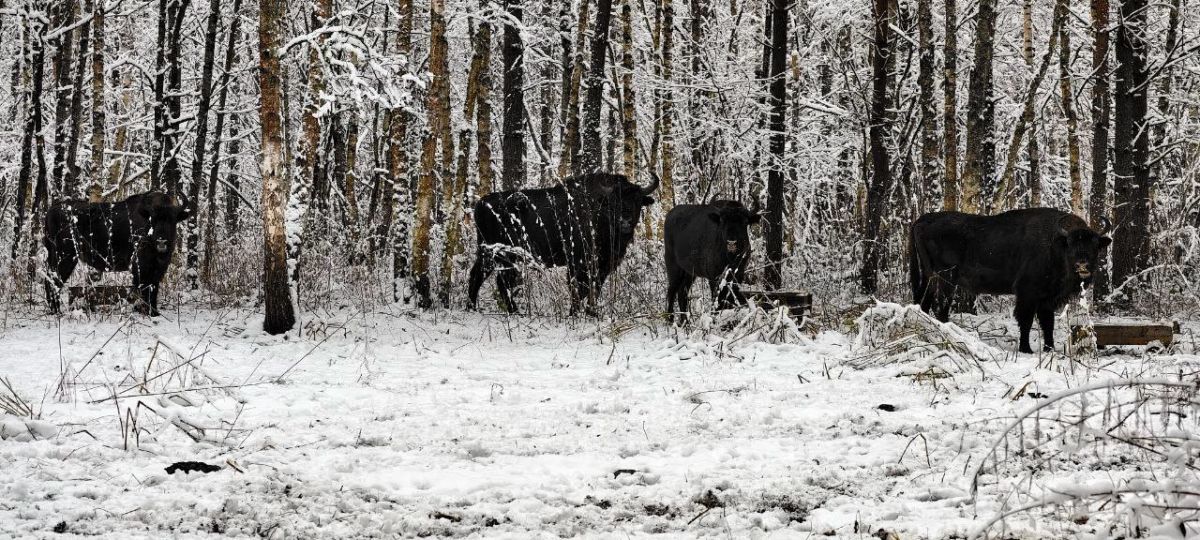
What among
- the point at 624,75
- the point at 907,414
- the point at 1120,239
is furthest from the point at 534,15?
the point at 907,414

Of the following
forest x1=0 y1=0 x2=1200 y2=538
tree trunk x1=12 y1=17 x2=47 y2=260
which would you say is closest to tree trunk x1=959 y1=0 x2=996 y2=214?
forest x1=0 y1=0 x2=1200 y2=538

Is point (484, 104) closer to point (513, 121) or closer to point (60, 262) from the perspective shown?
point (513, 121)

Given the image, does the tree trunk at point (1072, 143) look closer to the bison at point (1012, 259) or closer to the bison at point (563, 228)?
the bison at point (1012, 259)

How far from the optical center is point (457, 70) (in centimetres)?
2780

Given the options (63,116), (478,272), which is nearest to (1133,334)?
(478,272)

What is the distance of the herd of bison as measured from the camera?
28.1 feet

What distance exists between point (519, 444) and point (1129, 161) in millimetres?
9349

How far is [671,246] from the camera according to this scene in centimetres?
1115

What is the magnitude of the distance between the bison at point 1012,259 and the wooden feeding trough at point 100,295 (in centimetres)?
829

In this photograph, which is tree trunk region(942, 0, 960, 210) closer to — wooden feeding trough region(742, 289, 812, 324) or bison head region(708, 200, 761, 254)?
bison head region(708, 200, 761, 254)

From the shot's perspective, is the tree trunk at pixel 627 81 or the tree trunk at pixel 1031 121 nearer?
the tree trunk at pixel 627 81

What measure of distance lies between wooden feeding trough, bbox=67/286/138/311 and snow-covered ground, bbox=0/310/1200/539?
189 cm

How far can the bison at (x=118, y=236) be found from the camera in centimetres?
1073

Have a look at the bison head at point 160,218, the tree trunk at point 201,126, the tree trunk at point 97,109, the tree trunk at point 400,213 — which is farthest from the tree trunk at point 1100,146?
the tree trunk at point 97,109
